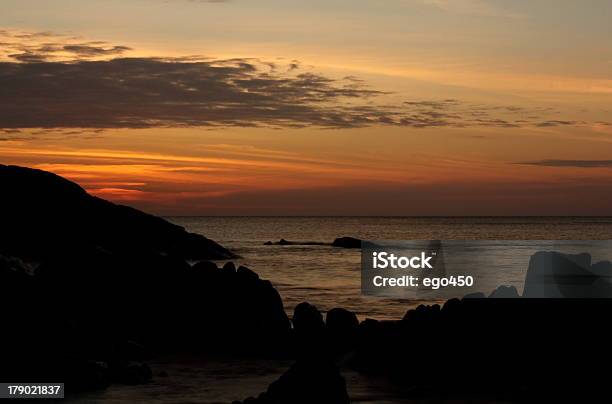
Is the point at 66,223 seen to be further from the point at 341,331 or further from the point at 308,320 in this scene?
the point at 308,320

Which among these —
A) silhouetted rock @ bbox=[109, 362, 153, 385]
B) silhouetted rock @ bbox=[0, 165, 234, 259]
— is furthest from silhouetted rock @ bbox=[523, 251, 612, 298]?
silhouetted rock @ bbox=[0, 165, 234, 259]

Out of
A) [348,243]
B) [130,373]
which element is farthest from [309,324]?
[348,243]

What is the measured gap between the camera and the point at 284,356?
97.1 feet

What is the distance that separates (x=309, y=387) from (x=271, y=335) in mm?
12491

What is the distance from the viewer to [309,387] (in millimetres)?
18219

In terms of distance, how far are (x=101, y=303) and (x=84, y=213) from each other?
187ft

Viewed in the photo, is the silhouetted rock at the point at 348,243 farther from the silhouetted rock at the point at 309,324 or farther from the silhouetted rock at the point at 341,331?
the silhouetted rock at the point at 309,324

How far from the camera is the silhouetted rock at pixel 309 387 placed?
59.8ft

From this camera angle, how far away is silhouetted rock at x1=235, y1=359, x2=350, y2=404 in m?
18.2

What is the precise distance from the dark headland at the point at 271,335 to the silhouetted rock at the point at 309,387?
0.03 meters

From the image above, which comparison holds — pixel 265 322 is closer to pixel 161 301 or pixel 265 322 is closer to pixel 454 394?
pixel 161 301

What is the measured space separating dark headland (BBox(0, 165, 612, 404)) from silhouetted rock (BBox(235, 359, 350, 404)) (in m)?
0.03

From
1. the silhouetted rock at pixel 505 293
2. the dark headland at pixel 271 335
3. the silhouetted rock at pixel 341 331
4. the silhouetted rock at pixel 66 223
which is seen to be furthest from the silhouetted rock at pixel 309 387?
the silhouetted rock at pixel 66 223

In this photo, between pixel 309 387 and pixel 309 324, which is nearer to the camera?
pixel 309 387
